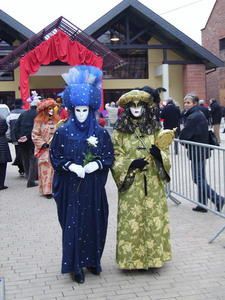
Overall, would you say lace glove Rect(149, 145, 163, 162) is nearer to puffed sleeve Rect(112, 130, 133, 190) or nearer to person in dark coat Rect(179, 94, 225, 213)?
puffed sleeve Rect(112, 130, 133, 190)

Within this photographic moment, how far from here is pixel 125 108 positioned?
188 inches

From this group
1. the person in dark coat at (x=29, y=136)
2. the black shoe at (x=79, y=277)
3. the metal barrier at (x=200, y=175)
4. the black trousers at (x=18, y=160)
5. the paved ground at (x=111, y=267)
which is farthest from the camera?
the black trousers at (x=18, y=160)

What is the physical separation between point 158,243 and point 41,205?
3.67 meters

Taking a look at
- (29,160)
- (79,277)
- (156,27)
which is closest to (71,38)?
(156,27)

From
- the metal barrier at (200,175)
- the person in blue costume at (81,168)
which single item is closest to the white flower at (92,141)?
the person in blue costume at (81,168)

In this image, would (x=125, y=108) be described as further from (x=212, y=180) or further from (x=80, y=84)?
(x=212, y=180)

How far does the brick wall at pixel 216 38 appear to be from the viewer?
3434 centimetres

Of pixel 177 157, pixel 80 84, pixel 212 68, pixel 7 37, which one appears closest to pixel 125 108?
pixel 80 84

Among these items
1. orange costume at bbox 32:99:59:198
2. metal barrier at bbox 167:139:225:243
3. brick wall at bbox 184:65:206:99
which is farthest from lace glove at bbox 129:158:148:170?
brick wall at bbox 184:65:206:99

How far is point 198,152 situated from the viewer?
6594 mm

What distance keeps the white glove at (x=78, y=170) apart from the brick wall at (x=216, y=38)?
100 feet

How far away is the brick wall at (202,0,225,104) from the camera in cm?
3434

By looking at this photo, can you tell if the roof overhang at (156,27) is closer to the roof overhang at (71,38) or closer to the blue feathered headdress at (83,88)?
the roof overhang at (71,38)

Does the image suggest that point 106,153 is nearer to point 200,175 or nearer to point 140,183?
point 140,183
